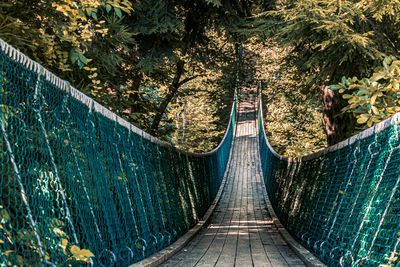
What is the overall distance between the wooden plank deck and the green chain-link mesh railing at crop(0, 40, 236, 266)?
0.46 m

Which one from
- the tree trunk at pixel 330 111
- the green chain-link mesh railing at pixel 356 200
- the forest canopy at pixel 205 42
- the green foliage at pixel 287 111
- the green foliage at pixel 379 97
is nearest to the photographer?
the green chain-link mesh railing at pixel 356 200

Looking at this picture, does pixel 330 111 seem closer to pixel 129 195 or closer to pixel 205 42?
pixel 205 42

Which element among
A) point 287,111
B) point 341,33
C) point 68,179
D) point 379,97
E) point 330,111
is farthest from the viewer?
point 287,111

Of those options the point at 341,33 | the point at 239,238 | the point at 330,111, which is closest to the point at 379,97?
the point at 341,33

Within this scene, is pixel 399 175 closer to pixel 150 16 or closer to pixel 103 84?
pixel 103 84

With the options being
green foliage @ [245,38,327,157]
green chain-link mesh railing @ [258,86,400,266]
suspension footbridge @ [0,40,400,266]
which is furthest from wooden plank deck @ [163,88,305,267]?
green foliage @ [245,38,327,157]

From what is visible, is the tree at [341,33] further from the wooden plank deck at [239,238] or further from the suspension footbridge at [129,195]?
the wooden plank deck at [239,238]

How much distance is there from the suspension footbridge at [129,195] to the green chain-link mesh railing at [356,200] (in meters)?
0.01

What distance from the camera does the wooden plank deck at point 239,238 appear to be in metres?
4.04

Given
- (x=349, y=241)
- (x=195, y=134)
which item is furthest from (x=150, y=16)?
(x=195, y=134)

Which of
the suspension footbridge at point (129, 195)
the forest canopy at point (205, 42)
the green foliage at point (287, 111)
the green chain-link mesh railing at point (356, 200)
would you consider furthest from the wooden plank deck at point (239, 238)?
the green foliage at point (287, 111)

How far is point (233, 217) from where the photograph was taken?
320 inches

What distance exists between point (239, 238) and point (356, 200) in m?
2.81

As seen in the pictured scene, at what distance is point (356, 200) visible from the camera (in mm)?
2961
